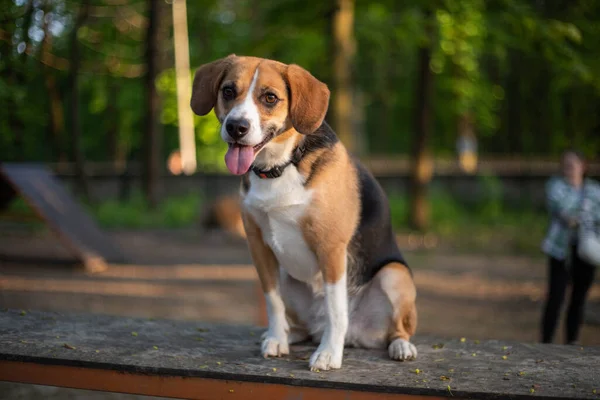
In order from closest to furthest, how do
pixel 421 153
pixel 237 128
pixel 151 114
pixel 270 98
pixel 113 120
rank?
pixel 237 128
pixel 270 98
pixel 421 153
pixel 151 114
pixel 113 120

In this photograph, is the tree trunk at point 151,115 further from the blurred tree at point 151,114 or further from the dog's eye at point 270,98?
the dog's eye at point 270,98

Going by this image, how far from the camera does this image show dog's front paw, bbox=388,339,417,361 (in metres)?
3.59

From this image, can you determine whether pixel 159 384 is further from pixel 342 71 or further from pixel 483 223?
pixel 483 223

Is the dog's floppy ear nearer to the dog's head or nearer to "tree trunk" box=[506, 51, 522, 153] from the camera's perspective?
the dog's head

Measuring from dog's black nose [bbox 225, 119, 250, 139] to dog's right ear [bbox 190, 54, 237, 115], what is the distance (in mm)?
313

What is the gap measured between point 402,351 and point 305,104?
1450 mm

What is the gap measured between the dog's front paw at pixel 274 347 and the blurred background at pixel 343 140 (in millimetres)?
3767

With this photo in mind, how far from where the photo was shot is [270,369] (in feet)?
10.9

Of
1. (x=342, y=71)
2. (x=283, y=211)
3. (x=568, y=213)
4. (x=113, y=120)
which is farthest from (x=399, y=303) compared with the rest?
(x=113, y=120)

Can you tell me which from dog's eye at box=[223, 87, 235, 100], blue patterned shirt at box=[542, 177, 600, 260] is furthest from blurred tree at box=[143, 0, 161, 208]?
dog's eye at box=[223, 87, 235, 100]

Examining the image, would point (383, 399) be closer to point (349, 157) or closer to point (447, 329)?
point (349, 157)

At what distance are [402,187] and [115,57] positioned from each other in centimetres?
1052

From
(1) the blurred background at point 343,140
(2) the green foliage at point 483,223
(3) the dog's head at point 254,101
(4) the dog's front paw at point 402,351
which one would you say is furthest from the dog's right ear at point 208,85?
(2) the green foliage at point 483,223

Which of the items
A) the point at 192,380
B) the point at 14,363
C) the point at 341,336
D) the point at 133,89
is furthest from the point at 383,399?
the point at 133,89
